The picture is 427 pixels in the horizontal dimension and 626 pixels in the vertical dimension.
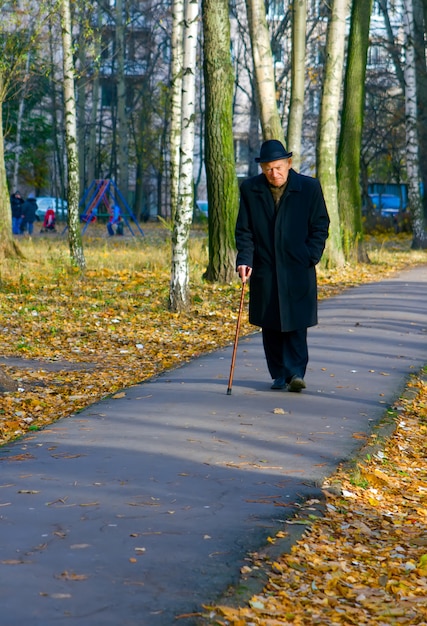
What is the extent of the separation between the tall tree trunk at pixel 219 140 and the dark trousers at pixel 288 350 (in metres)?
9.44

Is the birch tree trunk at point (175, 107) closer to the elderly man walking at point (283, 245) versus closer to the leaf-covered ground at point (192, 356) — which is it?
the leaf-covered ground at point (192, 356)

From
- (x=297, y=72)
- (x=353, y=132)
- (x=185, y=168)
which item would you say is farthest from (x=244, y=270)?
(x=353, y=132)

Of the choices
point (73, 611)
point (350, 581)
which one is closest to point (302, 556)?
point (350, 581)

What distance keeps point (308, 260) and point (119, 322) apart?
20.6ft

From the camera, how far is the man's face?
28.3ft

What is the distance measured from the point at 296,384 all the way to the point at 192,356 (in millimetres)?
3237

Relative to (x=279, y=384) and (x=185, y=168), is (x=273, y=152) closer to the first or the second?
(x=279, y=384)

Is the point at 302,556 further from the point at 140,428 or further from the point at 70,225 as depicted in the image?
the point at 70,225

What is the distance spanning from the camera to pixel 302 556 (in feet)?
17.3

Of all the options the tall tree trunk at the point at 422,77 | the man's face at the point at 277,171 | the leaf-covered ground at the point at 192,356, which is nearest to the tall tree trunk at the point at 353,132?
the leaf-covered ground at the point at 192,356

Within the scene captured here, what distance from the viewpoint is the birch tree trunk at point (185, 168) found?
48.9ft

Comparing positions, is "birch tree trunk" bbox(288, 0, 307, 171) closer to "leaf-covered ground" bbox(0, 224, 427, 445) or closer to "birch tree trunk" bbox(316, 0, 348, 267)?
"birch tree trunk" bbox(316, 0, 348, 267)

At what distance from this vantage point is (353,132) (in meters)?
25.3

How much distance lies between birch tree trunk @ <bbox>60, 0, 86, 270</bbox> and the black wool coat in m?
11.9
